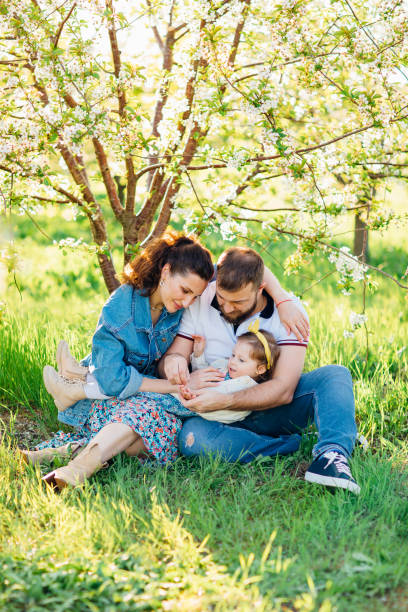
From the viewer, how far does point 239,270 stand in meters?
2.98

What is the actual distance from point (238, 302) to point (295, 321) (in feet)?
0.99

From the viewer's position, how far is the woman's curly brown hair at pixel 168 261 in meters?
3.04

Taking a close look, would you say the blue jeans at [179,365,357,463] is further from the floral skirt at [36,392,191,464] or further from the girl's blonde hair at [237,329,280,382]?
the girl's blonde hair at [237,329,280,382]

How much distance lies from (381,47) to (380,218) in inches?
42.5

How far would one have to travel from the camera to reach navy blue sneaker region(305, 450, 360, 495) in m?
2.68

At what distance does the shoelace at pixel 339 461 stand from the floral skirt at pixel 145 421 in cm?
77

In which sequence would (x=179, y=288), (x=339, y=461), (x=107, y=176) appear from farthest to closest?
(x=107, y=176), (x=179, y=288), (x=339, y=461)

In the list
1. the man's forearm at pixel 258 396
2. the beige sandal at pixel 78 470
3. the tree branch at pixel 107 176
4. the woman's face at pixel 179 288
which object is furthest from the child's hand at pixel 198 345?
the tree branch at pixel 107 176

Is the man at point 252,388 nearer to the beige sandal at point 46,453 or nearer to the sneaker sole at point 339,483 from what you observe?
the sneaker sole at point 339,483

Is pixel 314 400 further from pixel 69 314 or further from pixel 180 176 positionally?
pixel 69 314

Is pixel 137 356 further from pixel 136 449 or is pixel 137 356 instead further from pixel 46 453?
pixel 46 453

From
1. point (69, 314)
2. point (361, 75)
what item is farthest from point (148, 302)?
point (69, 314)

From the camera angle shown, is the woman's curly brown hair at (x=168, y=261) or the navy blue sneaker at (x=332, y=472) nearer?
the navy blue sneaker at (x=332, y=472)

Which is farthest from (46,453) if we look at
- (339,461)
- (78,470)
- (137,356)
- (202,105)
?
(202,105)
